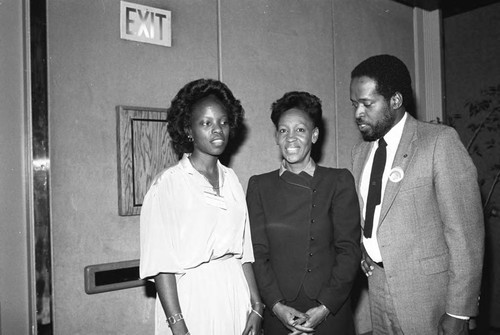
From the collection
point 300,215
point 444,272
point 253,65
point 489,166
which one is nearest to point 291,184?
point 300,215

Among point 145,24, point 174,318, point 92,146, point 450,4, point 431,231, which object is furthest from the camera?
point 450,4

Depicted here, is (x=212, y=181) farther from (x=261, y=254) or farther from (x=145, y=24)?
(x=145, y=24)

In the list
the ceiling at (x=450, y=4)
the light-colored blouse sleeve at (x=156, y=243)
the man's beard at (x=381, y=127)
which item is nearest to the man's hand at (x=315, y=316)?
the light-colored blouse sleeve at (x=156, y=243)

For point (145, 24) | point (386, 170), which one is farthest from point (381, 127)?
point (145, 24)

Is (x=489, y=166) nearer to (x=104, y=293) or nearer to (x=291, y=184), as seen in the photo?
(x=291, y=184)

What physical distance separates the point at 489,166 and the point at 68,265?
429 cm

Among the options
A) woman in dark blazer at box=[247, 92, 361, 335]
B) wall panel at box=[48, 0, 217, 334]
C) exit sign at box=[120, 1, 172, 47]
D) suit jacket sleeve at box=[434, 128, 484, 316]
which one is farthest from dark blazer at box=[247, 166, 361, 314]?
exit sign at box=[120, 1, 172, 47]

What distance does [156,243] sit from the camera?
1711mm

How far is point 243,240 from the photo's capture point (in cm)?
201

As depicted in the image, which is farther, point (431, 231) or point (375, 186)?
point (375, 186)

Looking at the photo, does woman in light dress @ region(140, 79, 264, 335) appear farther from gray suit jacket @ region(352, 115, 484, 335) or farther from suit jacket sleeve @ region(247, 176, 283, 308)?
gray suit jacket @ region(352, 115, 484, 335)

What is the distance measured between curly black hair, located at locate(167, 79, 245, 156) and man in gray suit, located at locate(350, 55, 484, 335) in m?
0.63

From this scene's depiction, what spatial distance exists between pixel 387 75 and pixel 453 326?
1.15m

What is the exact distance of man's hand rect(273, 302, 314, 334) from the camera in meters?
1.90
